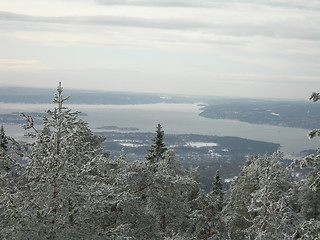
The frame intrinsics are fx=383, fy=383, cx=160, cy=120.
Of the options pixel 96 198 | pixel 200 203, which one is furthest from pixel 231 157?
pixel 96 198

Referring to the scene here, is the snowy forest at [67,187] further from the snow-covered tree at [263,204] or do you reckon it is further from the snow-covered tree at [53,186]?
the snow-covered tree at [263,204]

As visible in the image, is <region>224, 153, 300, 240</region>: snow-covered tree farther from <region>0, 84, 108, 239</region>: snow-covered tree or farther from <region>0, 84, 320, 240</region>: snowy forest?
<region>0, 84, 108, 239</region>: snow-covered tree

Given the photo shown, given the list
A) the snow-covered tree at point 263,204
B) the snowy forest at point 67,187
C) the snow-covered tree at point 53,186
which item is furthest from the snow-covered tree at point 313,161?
the snow-covered tree at point 53,186

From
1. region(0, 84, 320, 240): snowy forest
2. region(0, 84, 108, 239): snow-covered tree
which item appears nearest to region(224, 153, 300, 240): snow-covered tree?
region(0, 84, 320, 240): snowy forest

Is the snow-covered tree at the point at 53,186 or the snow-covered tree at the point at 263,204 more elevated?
the snow-covered tree at the point at 53,186

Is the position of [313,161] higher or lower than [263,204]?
higher

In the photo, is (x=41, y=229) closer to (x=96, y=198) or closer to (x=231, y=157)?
(x=96, y=198)

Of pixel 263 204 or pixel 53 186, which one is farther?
pixel 263 204

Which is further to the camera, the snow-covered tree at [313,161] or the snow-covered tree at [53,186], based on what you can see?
the snow-covered tree at [313,161]

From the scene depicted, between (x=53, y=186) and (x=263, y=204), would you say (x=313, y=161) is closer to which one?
(x=53, y=186)

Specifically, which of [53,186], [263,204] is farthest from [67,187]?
[263,204]

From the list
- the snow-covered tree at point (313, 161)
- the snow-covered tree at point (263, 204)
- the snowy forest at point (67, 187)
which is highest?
the snow-covered tree at point (313, 161)

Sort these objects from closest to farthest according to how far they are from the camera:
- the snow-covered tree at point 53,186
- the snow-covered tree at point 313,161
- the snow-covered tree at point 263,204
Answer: the snow-covered tree at point 53,186 → the snow-covered tree at point 313,161 → the snow-covered tree at point 263,204
